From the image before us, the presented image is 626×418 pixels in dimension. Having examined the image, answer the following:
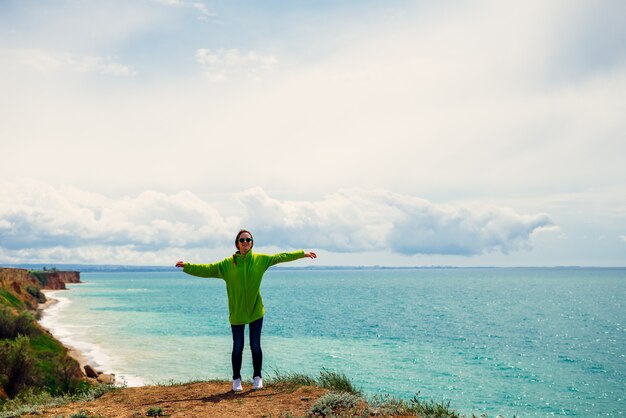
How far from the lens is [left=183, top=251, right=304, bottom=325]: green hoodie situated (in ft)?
30.1

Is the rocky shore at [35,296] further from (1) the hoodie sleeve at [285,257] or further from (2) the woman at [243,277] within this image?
(1) the hoodie sleeve at [285,257]

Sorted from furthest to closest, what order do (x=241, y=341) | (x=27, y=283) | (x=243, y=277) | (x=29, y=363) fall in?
(x=27, y=283)
(x=29, y=363)
(x=241, y=341)
(x=243, y=277)

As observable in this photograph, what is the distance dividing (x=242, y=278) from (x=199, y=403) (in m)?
2.37

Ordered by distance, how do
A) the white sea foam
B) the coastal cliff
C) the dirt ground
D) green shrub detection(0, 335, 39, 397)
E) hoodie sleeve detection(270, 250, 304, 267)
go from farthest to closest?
the white sea foam < the coastal cliff < green shrub detection(0, 335, 39, 397) < hoodie sleeve detection(270, 250, 304, 267) < the dirt ground

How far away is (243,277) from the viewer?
9.22 meters

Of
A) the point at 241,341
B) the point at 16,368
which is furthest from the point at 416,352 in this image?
the point at 241,341

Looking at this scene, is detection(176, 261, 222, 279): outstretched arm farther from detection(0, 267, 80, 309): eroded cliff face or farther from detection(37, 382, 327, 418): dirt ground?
detection(0, 267, 80, 309): eroded cliff face

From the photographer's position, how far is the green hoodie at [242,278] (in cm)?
919

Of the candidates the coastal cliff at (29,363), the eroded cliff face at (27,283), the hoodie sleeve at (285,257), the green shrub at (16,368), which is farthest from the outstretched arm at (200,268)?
the eroded cliff face at (27,283)

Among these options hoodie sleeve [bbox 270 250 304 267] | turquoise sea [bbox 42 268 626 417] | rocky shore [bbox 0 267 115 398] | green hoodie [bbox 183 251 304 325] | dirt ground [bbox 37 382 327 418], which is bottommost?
turquoise sea [bbox 42 268 626 417]

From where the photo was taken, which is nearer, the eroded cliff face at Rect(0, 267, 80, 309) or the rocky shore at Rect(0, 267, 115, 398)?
the rocky shore at Rect(0, 267, 115, 398)

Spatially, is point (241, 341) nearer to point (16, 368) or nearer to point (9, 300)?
point (16, 368)

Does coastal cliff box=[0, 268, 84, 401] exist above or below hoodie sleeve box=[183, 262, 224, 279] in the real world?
below

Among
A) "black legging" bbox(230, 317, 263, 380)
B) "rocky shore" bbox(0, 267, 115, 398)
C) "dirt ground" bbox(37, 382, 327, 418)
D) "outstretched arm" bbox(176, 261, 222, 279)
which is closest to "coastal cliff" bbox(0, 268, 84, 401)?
"rocky shore" bbox(0, 267, 115, 398)
